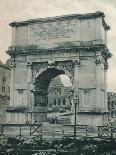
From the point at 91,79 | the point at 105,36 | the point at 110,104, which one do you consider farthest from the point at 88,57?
the point at 110,104

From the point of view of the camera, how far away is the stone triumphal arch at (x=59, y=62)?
102ft

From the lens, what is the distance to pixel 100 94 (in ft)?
102

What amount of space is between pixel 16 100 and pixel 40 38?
20.3 feet

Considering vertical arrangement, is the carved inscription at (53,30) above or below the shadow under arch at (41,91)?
above

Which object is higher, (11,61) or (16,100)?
(11,61)

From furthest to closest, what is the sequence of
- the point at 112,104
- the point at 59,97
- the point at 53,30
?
the point at 112,104
the point at 59,97
the point at 53,30

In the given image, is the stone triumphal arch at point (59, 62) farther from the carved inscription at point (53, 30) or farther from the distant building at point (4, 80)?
the distant building at point (4, 80)

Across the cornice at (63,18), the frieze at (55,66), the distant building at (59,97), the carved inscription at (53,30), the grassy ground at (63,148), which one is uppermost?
the cornice at (63,18)

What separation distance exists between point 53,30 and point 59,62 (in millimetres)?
3037

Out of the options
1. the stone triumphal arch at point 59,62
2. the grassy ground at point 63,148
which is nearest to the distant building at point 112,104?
the stone triumphal arch at point 59,62

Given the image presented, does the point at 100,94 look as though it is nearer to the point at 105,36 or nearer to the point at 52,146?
the point at 105,36

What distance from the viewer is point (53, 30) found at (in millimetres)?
33062

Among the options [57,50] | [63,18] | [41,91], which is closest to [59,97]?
[41,91]

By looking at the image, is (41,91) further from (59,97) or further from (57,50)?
(59,97)
